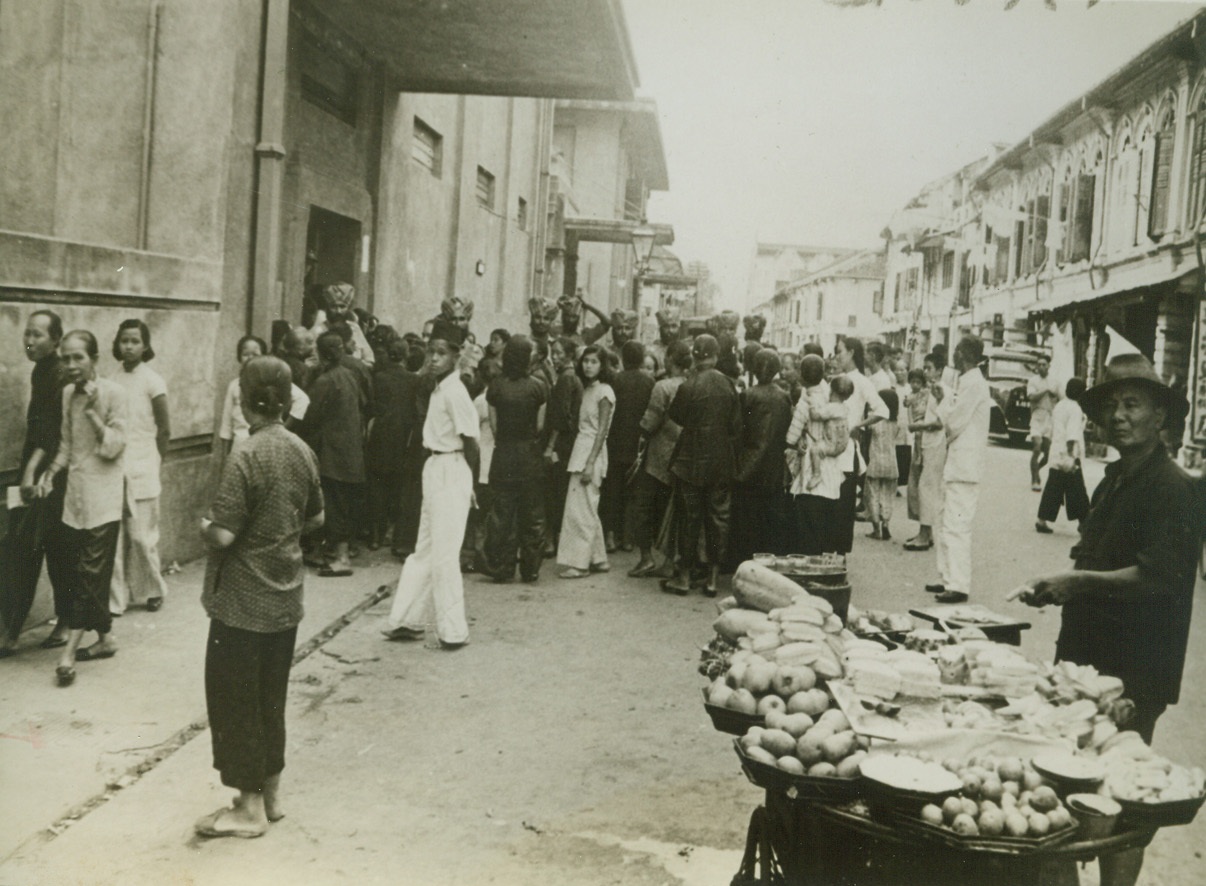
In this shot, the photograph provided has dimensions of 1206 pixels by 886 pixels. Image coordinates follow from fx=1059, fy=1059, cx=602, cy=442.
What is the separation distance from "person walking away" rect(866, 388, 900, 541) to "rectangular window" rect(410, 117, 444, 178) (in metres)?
6.40

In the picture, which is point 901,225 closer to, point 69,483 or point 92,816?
point 69,483

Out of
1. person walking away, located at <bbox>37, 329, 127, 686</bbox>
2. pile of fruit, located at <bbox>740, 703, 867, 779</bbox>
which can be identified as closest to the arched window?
pile of fruit, located at <bbox>740, 703, 867, 779</bbox>

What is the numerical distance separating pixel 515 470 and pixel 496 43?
15.9 ft

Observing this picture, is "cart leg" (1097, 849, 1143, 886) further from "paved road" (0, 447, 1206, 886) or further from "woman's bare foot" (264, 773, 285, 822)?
"woman's bare foot" (264, 773, 285, 822)

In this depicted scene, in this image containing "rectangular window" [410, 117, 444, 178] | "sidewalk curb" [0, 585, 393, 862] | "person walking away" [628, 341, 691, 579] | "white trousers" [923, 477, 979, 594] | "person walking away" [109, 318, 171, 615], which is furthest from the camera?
"rectangular window" [410, 117, 444, 178]

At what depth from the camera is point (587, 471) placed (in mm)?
8461

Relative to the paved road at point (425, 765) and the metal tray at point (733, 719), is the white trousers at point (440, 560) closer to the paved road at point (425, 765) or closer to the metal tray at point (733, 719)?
the paved road at point (425, 765)

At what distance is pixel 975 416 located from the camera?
25.2 ft

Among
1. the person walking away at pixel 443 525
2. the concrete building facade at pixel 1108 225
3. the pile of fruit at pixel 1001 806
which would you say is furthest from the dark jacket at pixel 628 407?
the pile of fruit at pixel 1001 806

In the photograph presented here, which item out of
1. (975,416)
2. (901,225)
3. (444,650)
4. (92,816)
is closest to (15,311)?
(92,816)

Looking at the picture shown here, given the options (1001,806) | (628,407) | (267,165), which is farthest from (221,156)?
(1001,806)

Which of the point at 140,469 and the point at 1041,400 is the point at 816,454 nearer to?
the point at 1041,400

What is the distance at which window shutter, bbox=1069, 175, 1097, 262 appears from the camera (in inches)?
267

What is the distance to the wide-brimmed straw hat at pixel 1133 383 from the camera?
3.50m
